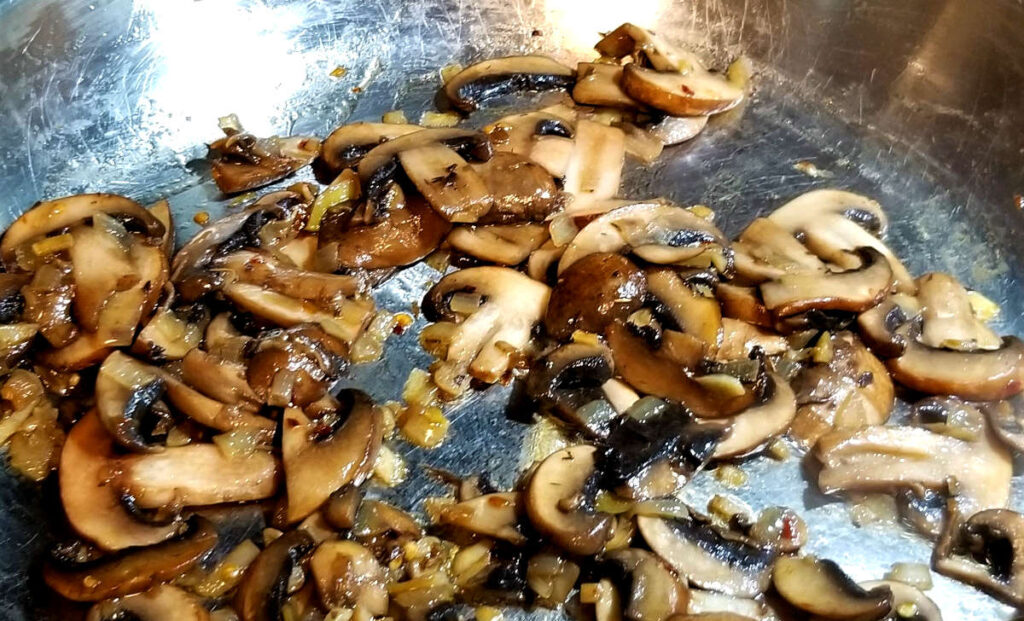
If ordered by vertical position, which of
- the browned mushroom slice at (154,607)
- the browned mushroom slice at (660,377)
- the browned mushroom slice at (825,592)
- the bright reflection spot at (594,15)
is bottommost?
the browned mushroom slice at (154,607)

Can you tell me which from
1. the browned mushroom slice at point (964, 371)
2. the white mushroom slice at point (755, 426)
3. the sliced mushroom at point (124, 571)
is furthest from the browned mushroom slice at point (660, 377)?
the sliced mushroom at point (124, 571)

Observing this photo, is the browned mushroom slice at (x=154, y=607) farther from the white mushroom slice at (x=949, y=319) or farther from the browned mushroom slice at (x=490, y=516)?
the white mushroom slice at (x=949, y=319)

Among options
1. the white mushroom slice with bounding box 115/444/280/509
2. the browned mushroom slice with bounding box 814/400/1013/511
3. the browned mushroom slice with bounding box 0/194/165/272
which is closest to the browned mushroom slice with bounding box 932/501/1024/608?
the browned mushroom slice with bounding box 814/400/1013/511

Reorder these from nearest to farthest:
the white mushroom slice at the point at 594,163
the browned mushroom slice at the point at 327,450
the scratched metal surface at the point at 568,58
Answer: the browned mushroom slice at the point at 327,450, the white mushroom slice at the point at 594,163, the scratched metal surface at the point at 568,58

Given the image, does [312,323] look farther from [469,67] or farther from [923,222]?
[923,222]

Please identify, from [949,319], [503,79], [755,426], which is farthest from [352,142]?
[949,319]

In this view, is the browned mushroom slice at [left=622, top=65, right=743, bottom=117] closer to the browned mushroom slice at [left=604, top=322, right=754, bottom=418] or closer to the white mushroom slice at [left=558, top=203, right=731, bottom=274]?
the white mushroom slice at [left=558, top=203, right=731, bottom=274]
